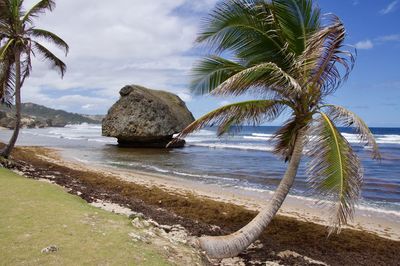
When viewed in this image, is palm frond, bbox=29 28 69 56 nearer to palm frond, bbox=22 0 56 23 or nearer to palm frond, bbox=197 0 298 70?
palm frond, bbox=22 0 56 23

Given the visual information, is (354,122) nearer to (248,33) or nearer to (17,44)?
(248,33)

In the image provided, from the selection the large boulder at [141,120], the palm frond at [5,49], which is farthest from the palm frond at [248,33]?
the large boulder at [141,120]

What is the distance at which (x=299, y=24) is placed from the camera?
22.4 ft

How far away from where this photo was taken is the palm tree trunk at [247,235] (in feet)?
19.6

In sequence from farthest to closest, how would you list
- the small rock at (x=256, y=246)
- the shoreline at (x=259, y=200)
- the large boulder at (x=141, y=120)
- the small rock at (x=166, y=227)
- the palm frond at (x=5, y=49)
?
the large boulder at (x=141, y=120)
the palm frond at (x=5, y=49)
the shoreline at (x=259, y=200)
the small rock at (x=166, y=227)
the small rock at (x=256, y=246)

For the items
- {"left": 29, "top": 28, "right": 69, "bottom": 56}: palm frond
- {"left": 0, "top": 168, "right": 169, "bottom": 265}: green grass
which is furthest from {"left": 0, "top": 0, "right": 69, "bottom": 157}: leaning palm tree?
{"left": 0, "top": 168, "right": 169, "bottom": 265}: green grass

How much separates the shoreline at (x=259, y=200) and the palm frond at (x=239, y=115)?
9.28 feet

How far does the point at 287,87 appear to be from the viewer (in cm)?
620

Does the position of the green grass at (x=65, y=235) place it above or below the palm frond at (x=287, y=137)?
below

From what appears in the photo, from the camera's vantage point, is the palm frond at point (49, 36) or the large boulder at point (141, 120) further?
the large boulder at point (141, 120)

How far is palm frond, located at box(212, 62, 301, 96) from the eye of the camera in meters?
5.86

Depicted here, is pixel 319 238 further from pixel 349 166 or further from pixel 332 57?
pixel 332 57

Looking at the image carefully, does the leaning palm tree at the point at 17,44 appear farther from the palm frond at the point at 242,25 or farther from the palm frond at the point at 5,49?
the palm frond at the point at 242,25

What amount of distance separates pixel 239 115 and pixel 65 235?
11.3 ft
